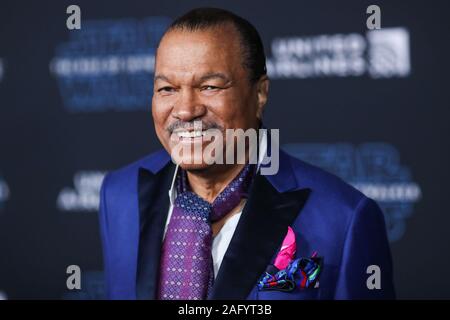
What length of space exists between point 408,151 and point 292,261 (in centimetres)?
127

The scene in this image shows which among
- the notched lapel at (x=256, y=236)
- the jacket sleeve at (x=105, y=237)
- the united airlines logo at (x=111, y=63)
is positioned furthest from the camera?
the united airlines logo at (x=111, y=63)

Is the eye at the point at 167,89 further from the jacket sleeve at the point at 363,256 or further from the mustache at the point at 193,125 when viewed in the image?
the jacket sleeve at the point at 363,256

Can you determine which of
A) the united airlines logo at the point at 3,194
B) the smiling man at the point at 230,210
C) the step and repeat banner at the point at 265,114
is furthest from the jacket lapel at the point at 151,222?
the united airlines logo at the point at 3,194

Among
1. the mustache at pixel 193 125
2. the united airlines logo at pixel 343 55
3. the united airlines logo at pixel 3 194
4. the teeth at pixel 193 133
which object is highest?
the united airlines logo at pixel 343 55

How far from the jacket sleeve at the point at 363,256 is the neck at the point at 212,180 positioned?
0.98 ft

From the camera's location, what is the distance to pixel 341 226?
1523mm

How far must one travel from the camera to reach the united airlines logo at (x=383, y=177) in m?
2.57

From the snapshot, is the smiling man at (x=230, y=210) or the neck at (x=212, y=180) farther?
the neck at (x=212, y=180)

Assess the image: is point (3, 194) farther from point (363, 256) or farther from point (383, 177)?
point (363, 256)

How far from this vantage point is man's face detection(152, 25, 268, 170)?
145 centimetres

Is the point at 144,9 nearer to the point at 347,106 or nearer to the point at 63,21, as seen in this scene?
the point at 63,21

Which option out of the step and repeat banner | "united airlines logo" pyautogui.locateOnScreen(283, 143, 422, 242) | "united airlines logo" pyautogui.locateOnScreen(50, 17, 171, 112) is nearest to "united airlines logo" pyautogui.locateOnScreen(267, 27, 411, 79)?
the step and repeat banner

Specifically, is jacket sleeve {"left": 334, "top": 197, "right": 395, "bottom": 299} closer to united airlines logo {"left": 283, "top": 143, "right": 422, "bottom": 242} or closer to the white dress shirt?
the white dress shirt

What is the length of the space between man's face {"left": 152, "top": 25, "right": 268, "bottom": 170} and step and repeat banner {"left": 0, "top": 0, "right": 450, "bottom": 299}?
1155 mm
